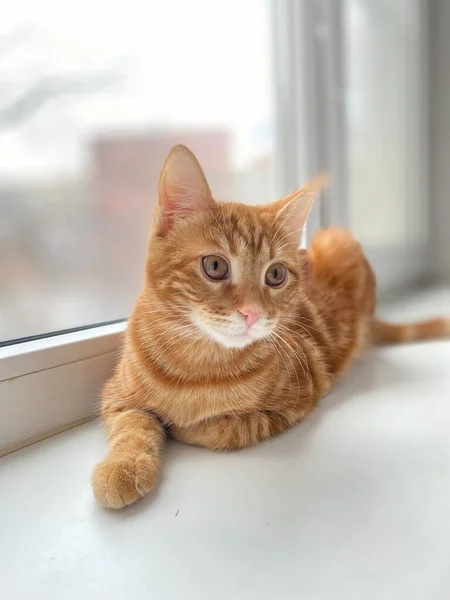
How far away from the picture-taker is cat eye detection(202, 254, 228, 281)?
37.2 inches

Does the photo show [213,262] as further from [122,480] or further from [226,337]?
[122,480]

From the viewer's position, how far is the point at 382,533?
0.70 m

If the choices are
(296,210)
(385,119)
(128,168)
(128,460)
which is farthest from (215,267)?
(385,119)

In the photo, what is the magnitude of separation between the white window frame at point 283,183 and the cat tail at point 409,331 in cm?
42

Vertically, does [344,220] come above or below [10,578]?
above

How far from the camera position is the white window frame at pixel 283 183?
1023 mm

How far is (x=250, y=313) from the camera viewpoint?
0.90 m

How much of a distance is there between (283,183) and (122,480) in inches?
49.8

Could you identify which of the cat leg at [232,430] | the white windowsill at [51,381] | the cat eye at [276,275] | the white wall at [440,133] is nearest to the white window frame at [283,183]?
the white windowsill at [51,381]

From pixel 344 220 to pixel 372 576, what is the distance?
5.11ft

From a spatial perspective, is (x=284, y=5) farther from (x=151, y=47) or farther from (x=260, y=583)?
(x=260, y=583)

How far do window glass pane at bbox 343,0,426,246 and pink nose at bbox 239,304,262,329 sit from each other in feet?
4.22

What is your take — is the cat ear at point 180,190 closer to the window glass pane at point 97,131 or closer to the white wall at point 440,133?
the window glass pane at point 97,131

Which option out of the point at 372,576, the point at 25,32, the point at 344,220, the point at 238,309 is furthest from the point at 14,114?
the point at 344,220
